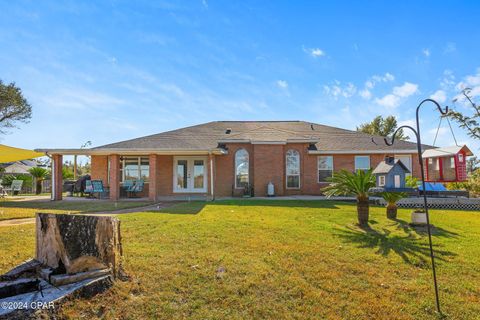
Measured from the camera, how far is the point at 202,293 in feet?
11.6

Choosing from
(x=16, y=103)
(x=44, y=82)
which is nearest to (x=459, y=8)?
(x=44, y=82)

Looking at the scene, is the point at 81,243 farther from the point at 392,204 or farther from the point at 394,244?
the point at 392,204

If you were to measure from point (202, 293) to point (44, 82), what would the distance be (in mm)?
13140

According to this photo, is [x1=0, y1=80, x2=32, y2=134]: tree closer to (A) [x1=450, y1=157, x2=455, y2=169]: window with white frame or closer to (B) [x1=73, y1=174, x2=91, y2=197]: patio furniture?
(B) [x1=73, y1=174, x2=91, y2=197]: patio furniture

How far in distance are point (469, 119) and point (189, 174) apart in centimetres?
2437

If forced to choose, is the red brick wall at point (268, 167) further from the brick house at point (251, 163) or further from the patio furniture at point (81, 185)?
the patio furniture at point (81, 185)

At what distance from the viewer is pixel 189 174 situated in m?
17.8

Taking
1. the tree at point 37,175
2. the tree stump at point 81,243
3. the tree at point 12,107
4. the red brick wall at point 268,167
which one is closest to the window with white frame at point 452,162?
the red brick wall at point 268,167

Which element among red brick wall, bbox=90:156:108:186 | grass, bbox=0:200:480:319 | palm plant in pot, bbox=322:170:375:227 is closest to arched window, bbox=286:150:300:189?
palm plant in pot, bbox=322:170:375:227

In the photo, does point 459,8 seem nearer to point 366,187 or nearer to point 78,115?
point 366,187

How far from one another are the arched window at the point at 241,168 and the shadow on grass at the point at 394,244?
1030 centimetres

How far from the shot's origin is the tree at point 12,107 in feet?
95.7

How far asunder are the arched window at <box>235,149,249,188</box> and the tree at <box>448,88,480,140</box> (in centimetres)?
1925

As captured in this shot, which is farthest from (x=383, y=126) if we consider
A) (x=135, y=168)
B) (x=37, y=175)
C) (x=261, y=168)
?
(x=37, y=175)
